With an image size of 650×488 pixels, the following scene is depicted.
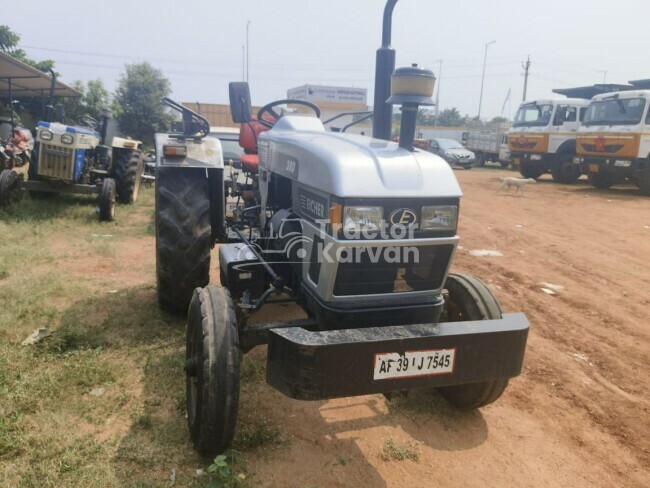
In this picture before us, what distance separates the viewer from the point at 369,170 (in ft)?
7.89

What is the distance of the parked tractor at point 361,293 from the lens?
84.3 inches

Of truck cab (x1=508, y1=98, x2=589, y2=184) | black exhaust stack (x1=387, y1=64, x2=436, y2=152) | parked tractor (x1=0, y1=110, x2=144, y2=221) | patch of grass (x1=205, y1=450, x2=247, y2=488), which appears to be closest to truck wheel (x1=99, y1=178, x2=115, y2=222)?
parked tractor (x1=0, y1=110, x2=144, y2=221)

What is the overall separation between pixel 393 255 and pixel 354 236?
26 cm

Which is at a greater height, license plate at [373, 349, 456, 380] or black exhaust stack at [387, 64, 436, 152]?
black exhaust stack at [387, 64, 436, 152]

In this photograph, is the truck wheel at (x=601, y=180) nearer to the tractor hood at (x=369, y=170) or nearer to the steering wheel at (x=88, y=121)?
the steering wheel at (x=88, y=121)

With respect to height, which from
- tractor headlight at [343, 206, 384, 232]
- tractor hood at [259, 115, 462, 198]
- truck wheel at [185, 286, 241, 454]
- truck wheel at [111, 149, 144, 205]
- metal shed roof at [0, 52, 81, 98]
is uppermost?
metal shed roof at [0, 52, 81, 98]

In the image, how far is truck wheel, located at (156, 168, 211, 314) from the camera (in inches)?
139

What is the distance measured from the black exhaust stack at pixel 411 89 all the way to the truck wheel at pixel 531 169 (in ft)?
53.4

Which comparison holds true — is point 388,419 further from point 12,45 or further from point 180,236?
point 12,45

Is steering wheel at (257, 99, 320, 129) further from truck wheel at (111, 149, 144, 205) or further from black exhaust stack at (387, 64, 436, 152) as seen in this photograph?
truck wheel at (111, 149, 144, 205)

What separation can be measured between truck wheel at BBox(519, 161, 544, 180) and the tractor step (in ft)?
53.9

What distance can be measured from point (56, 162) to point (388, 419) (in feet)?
23.1

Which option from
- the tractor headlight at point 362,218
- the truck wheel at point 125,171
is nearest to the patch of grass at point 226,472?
the tractor headlight at point 362,218

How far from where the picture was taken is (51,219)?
728 centimetres
